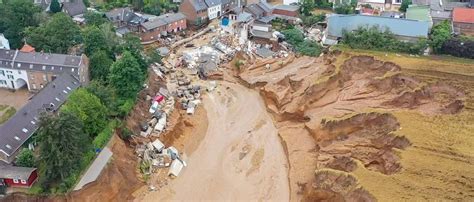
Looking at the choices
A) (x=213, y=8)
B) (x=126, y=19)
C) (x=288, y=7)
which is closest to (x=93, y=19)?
(x=126, y=19)

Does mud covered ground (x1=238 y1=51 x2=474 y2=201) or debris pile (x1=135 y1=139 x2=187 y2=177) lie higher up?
mud covered ground (x1=238 y1=51 x2=474 y2=201)

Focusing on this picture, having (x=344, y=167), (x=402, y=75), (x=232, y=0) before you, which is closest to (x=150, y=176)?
(x=344, y=167)

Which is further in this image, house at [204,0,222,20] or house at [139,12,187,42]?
house at [204,0,222,20]

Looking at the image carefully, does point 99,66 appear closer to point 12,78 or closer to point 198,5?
point 12,78

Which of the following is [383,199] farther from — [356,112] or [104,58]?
[104,58]

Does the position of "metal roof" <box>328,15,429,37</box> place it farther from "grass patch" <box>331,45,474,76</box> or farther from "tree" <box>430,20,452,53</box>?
"grass patch" <box>331,45,474,76</box>

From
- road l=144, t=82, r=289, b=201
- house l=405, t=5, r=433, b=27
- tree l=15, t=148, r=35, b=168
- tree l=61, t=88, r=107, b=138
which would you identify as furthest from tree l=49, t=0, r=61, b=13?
house l=405, t=5, r=433, b=27

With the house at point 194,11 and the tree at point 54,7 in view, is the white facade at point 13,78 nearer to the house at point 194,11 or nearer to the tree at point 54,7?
the tree at point 54,7
